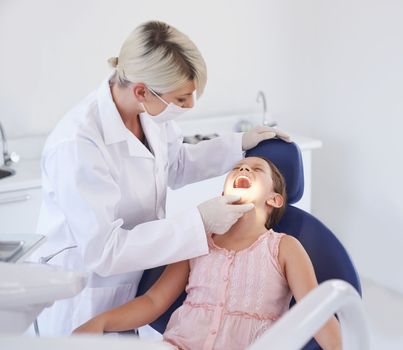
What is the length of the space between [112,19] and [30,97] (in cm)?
52

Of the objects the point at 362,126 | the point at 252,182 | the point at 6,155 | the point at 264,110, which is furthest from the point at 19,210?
the point at 362,126

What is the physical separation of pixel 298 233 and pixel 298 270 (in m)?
0.19

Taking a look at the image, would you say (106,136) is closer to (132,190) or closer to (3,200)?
(132,190)

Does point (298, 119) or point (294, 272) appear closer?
point (294, 272)

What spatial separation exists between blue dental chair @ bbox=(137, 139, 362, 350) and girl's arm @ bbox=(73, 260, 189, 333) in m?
0.04

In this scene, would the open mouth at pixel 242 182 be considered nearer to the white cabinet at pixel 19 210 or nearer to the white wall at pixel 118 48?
the white cabinet at pixel 19 210

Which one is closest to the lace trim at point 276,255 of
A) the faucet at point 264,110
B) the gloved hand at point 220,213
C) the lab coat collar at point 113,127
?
the gloved hand at point 220,213

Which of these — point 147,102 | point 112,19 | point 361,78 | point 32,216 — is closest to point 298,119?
point 361,78

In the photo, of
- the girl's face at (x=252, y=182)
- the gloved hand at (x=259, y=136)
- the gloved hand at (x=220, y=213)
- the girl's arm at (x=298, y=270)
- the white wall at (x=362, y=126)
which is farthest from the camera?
the white wall at (x=362, y=126)

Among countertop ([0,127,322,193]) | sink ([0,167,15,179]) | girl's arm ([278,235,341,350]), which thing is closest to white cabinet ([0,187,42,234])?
countertop ([0,127,322,193])

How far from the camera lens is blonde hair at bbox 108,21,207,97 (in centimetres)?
157

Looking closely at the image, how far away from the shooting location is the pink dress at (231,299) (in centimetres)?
159

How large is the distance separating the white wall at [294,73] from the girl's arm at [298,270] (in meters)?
1.54

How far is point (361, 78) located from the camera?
3.16m
